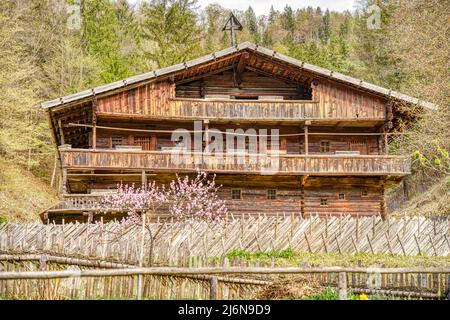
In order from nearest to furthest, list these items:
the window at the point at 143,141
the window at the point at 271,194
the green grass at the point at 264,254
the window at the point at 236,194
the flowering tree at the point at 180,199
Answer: the green grass at the point at 264,254
the flowering tree at the point at 180,199
the window at the point at 236,194
the window at the point at 271,194
the window at the point at 143,141

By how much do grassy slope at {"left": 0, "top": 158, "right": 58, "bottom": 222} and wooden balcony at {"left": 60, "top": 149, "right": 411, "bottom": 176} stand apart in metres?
10.5

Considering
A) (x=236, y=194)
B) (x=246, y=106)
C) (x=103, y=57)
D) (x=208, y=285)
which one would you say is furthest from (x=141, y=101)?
(x=103, y=57)

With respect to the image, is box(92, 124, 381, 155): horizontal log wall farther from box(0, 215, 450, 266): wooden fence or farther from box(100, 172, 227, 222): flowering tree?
box(0, 215, 450, 266): wooden fence

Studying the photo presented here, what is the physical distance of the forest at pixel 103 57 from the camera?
31844mm

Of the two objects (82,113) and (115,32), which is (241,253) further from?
(115,32)

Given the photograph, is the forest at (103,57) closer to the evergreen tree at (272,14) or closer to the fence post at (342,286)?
the fence post at (342,286)

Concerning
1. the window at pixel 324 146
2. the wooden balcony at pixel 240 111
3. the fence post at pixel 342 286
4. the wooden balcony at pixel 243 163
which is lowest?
the fence post at pixel 342 286

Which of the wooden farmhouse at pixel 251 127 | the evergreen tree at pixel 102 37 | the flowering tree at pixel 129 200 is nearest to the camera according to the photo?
the flowering tree at pixel 129 200

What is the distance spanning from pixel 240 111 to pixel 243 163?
3.09 m

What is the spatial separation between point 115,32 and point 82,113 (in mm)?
26784

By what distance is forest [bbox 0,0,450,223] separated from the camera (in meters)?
31.8

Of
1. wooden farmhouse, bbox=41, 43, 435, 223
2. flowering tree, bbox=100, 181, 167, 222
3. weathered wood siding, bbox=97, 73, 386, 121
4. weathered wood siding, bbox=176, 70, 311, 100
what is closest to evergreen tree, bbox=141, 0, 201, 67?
weathered wood siding, bbox=176, 70, 311, 100

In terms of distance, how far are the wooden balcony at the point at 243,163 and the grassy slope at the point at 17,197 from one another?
10.5m

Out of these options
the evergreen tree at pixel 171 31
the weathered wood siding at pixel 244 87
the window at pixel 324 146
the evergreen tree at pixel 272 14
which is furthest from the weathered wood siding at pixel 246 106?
the evergreen tree at pixel 272 14
